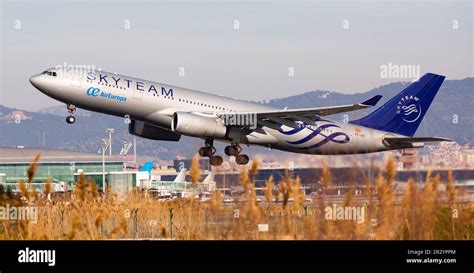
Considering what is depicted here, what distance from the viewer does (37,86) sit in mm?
50438

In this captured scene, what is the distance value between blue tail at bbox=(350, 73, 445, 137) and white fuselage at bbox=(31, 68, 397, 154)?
3833mm

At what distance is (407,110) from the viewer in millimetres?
61625

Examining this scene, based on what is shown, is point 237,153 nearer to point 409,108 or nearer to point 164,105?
point 164,105

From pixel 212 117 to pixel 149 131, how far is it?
5.16 metres

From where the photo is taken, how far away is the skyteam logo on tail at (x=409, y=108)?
61281mm

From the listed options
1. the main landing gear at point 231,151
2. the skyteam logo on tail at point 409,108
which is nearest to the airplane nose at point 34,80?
the main landing gear at point 231,151

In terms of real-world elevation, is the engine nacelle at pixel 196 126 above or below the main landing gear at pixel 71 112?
below

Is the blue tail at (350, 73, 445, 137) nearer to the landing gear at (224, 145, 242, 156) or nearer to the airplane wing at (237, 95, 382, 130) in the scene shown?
the airplane wing at (237, 95, 382, 130)

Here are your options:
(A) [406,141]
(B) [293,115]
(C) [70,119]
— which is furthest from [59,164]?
(B) [293,115]

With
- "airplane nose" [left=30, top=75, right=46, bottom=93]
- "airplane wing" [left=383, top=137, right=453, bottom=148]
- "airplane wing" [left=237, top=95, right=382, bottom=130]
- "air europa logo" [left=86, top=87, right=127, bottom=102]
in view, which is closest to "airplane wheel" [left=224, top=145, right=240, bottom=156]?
"airplane wing" [left=237, top=95, right=382, bottom=130]

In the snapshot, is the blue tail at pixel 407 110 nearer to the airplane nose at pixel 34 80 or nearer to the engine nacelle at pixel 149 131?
the engine nacelle at pixel 149 131
